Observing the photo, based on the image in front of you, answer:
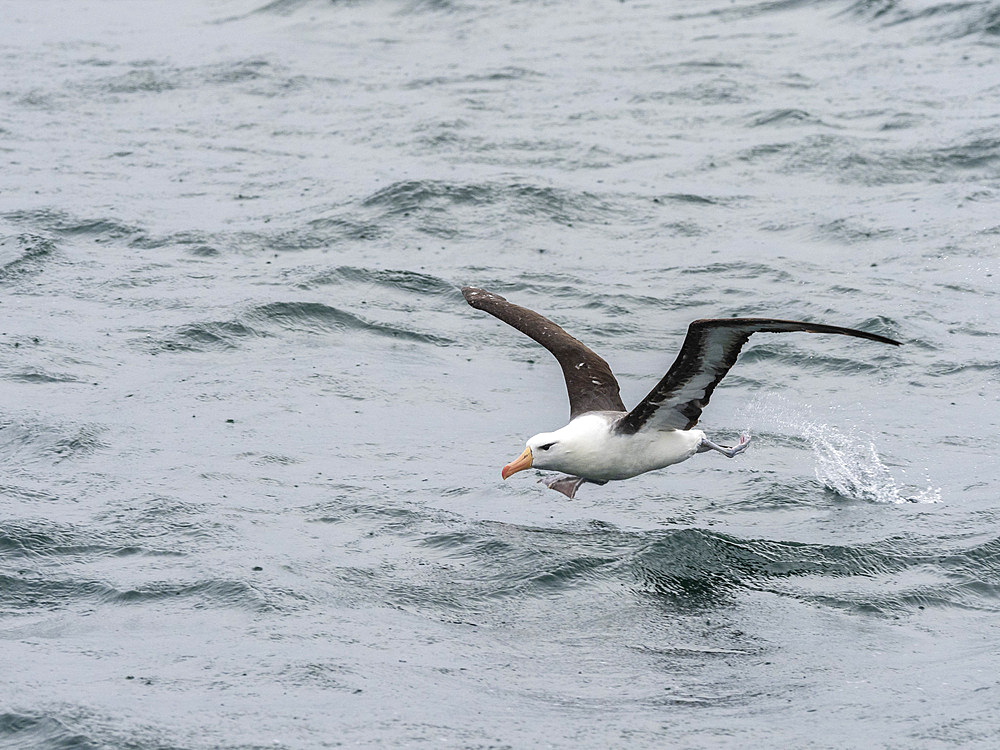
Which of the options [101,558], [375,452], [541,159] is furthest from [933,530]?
[541,159]

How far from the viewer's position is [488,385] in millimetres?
13453

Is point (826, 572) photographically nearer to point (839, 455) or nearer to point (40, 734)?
point (839, 455)

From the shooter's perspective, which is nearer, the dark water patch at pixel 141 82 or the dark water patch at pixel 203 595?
the dark water patch at pixel 203 595

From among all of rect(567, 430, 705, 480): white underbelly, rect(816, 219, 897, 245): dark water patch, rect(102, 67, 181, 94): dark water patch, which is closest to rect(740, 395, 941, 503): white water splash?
rect(567, 430, 705, 480): white underbelly

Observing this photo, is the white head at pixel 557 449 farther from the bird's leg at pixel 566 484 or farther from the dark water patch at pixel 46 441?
the dark water patch at pixel 46 441

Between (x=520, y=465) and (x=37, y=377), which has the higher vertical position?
(x=520, y=465)

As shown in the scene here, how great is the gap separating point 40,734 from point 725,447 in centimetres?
513

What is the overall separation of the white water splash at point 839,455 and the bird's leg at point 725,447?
90 centimetres

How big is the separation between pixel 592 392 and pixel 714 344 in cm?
197

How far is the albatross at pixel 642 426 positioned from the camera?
9.35 m

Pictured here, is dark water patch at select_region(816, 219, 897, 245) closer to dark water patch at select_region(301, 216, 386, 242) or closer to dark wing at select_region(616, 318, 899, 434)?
dark water patch at select_region(301, 216, 386, 242)

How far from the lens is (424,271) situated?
53.3 ft

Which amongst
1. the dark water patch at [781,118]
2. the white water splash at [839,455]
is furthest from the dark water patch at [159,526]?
the dark water patch at [781,118]

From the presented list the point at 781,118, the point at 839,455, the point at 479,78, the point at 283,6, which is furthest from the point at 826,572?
the point at 283,6
